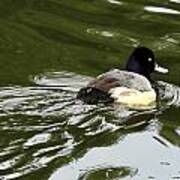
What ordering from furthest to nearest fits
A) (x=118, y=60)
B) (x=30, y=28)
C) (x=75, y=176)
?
1. (x=30, y=28)
2. (x=118, y=60)
3. (x=75, y=176)

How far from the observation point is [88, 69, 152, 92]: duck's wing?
10.8 m

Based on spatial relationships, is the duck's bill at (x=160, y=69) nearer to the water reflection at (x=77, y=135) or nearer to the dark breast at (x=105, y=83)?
the water reflection at (x=77, y=135)

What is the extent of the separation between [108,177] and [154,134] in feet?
5.38

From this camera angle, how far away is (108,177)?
8.73 m

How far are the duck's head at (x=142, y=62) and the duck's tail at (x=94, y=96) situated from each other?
49.6 inches

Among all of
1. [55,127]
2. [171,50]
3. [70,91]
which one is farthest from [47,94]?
[171,50]

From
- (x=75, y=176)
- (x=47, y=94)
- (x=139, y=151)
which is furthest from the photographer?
(x=47, y=94)

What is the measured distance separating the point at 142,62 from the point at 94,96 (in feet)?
4.95

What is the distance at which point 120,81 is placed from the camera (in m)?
11.0

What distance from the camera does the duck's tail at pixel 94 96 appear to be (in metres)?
10.7

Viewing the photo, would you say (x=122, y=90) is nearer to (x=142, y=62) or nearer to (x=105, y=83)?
(x=105, y=83)

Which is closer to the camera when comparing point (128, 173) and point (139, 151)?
point (128, 173)

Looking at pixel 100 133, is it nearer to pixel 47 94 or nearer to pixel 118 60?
pixel 47 94

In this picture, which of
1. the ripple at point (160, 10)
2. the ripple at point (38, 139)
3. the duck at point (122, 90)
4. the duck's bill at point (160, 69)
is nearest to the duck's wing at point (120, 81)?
the duck at point (122, 90)
